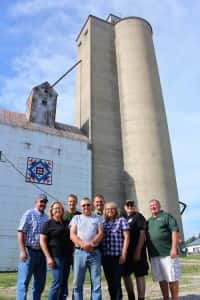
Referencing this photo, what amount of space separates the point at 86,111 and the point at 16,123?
277 inches

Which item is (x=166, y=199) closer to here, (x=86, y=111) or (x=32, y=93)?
(x=86, y=111)

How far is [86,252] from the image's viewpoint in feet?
13.6

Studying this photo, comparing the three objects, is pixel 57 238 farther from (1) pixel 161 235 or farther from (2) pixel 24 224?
(1) pixel 161 235

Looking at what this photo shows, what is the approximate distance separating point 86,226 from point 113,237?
0.50 meters

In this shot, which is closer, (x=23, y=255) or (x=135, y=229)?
(x=23, y=255)

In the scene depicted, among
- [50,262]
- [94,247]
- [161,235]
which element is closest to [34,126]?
[161,235]

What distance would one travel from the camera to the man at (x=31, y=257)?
443 centimetres

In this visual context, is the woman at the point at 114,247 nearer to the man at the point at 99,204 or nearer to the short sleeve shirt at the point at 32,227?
the man at the point at 99,204

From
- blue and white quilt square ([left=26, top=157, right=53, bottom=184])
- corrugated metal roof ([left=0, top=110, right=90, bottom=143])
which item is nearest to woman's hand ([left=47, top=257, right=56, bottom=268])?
blue and white quilt square ([left=26, top=157, right=53, bottom=184])

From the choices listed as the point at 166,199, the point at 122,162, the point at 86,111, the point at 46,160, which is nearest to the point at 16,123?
the point at 46,160

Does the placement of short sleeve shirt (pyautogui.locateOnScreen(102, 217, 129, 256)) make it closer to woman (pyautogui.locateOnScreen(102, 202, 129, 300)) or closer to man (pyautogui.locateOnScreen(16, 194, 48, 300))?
woman (pyautogui.locateOnScreen(102, 202, 129, 300))

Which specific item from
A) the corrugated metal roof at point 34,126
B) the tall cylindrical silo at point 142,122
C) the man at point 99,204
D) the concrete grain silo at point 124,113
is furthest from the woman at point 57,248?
the tall cylindrical silo at point 142,122

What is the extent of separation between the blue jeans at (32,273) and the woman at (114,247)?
3.19 ft

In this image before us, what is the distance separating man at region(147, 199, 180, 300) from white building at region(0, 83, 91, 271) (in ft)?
50.7
